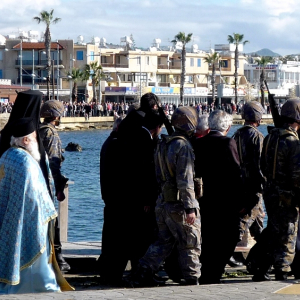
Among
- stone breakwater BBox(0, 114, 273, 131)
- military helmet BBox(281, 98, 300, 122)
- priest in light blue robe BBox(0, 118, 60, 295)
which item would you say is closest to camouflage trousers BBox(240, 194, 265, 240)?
military helmet BBox(281, 98, 300, 122)

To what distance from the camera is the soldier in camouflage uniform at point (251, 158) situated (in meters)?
9.38

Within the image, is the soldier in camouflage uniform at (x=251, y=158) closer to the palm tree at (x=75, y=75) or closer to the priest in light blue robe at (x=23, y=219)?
the priest in light blue robe at (x=23, y=219)

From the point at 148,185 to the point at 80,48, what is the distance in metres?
95.8

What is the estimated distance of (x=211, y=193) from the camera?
28.0ft

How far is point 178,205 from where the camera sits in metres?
7.94

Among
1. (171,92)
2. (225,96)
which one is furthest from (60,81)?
(225,96)

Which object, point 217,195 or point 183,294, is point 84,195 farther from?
point 183,294

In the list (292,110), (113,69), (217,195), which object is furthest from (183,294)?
(113,69)

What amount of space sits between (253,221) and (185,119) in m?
2.20

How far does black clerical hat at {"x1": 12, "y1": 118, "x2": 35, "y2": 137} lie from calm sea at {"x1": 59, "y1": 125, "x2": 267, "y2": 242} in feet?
32.7

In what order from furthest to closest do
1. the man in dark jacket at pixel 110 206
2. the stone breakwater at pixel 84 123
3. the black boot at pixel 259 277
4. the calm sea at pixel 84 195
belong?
1. the stone breakwater at pixel 84 123
2. the calm sea at pixel 84 195
3. the man in dark jacket at pixel 110 206
4. the black boot at pixel 259 277

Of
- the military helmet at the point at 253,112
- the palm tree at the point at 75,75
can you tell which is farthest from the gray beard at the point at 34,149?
the palm tree at the point at 75,75

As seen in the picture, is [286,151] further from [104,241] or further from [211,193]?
[104,241]

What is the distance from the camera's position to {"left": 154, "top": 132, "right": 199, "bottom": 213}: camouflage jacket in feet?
25.6
